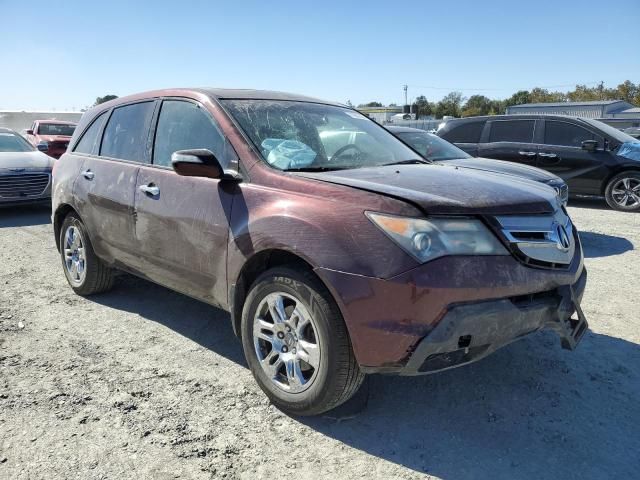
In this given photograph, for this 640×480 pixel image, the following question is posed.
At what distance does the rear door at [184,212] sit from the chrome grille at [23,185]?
21.8 ft

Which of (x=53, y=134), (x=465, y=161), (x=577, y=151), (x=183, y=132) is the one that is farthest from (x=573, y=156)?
(x=53, y=134)

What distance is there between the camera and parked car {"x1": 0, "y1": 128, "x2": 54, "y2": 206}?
359 inches

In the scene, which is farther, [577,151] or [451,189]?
[577,151]

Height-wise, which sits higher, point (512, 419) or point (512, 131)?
point (512, 131)

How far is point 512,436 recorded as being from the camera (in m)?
2.69

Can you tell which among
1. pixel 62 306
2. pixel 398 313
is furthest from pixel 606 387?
pixel 62 306

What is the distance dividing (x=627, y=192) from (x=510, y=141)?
2.22 metres

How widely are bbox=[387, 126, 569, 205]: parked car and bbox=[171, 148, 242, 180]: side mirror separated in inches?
126

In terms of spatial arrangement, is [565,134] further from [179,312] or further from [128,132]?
[128,132]

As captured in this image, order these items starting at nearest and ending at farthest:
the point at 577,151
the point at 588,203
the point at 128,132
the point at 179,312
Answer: the point at 128,132 < the point at 179,312 < the point at 577,151 < the point at 588,203

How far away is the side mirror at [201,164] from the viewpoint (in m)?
3.06

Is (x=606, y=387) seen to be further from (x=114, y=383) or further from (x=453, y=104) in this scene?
(x=453, y=104)

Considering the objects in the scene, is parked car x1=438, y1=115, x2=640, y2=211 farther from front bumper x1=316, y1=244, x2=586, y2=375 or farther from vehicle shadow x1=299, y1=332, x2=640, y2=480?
front bumper x1=316, y1=244, x2=586, y2=375

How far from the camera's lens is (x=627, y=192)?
374 inches
